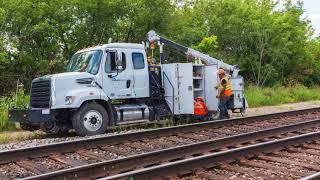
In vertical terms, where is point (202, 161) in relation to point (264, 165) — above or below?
above

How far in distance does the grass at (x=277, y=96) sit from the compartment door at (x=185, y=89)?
326 inches

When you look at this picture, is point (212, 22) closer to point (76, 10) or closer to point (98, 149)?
point (76, 10)

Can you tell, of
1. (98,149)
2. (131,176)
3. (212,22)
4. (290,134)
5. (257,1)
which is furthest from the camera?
(257,1)

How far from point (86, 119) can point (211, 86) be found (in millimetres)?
5038

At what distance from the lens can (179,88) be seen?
1521 cm

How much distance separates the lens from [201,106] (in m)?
15.4

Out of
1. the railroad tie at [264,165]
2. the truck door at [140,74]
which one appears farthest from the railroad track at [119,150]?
the truck door at [140,74]

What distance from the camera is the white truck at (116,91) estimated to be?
12.6 metres

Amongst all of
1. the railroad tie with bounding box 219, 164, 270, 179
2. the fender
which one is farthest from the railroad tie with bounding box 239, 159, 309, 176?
the fender

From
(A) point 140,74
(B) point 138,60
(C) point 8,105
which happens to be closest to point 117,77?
(A) point 140,74

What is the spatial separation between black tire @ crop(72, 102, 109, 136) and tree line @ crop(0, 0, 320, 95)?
6999mm

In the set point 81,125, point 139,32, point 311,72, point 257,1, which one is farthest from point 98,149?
point 257,1

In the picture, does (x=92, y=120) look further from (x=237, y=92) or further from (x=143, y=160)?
(x=237, y=92)

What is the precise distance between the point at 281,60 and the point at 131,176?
2728 cm
